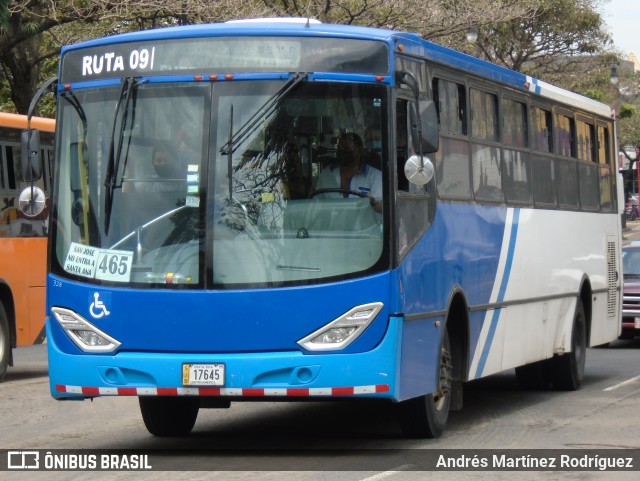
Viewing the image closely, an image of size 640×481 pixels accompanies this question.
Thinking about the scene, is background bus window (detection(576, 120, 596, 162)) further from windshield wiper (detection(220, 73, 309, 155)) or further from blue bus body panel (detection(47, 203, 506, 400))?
windshield wiper (detection(220, 73, 309, 155))

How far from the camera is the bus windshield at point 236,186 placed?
9258mm

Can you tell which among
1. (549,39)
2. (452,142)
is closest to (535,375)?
(452,142)

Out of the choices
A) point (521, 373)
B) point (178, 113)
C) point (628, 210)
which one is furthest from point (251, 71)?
point (628, 210)

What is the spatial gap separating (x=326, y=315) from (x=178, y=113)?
5.81 ft

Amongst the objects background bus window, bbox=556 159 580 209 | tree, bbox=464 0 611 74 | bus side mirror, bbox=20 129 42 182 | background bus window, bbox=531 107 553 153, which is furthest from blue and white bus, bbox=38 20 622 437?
tree, bbox=464 0 611 74

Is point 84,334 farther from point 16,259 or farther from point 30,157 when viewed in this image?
point 16,259

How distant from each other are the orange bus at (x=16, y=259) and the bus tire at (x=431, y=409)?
6947 mm

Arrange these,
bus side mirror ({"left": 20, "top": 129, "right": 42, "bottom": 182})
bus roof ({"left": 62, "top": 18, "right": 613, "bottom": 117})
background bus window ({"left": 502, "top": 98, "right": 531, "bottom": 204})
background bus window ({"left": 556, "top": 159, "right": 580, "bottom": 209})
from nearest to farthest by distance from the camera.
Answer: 1. bus roof ({"left": 62, "top": 18, "right": 613, "bottom": 117})
2. bus side mirror ({"left": 20, "top": 129, "right": 42, "bottom": 182})
3. background bus window ({"left": 502, "top": 98, "right": 531, "bottom": 204})
4. background bus window ({"left": 556, "top": 159, "right": 580, "bottom": 209})

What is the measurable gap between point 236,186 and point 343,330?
1.24 metres

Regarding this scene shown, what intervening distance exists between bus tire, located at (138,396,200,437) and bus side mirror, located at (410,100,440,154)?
115 inches

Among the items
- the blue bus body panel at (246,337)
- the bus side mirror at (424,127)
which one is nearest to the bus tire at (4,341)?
the blue bus body panel at (246,337)

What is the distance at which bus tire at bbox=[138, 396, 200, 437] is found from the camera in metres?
11.0

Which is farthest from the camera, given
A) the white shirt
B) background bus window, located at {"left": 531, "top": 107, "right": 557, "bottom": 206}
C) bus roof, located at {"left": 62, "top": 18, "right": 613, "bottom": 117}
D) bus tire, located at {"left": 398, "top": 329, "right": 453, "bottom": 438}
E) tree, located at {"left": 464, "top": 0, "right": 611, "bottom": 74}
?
tree, located at {"left": 464, "top": 0, "right": 611, "bottom": 74}

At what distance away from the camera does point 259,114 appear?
30.7 ft
